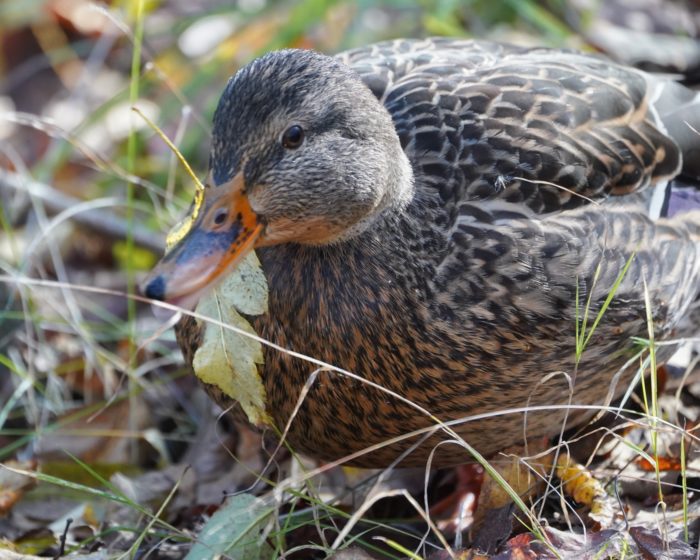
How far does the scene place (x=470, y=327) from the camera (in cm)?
291

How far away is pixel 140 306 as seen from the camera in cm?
464

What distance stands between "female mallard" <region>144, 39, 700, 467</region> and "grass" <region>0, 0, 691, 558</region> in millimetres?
88

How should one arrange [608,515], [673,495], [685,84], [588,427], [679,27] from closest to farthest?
1. [608,515]
2. [673,495]
3. [588,427]
4. [685,84]
5. [679,27]

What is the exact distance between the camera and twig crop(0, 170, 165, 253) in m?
4.46

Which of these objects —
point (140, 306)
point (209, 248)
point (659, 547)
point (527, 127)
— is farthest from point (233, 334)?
point (140, 306)

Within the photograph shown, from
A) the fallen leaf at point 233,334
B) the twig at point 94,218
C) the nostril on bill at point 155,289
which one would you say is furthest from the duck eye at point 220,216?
the twig at point 94,218

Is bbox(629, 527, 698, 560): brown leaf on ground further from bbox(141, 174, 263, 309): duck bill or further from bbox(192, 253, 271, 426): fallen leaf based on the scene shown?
bbox(141, 174, 263, 309): duck bill

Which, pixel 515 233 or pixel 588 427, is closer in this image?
pixel 515 233

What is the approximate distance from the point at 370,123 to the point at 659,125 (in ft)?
3.55

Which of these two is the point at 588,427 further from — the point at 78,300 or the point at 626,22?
the point at 626,22

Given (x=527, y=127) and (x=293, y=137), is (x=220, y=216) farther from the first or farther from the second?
(x=527, y=127)

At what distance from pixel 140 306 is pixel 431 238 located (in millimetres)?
2025

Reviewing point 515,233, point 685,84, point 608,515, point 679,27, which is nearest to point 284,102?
point 515,233

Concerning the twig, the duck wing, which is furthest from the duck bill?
the twig
